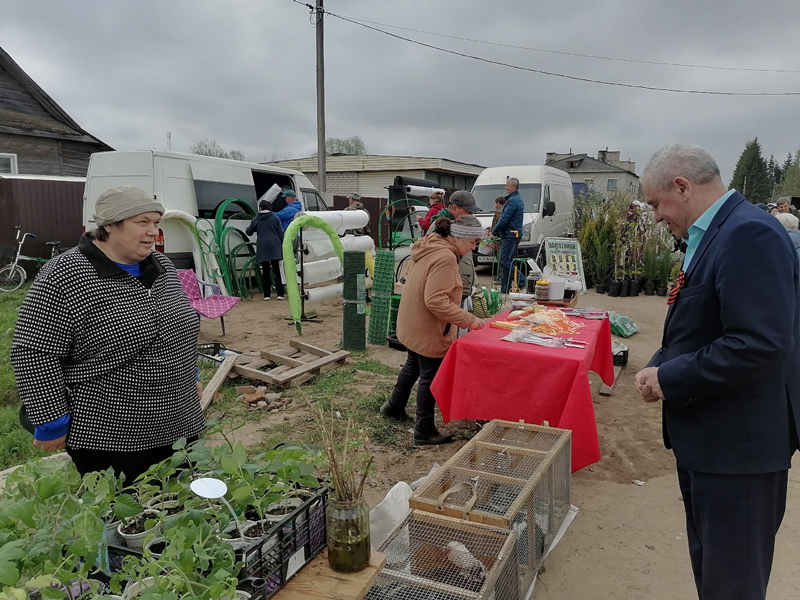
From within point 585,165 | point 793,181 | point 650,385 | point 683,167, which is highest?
point 585,165

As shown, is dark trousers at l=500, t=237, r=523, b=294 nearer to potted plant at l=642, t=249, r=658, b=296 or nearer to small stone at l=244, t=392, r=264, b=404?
potted plant at l=642, t=249, r=658, b=296

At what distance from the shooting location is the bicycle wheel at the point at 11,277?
9.95 metres

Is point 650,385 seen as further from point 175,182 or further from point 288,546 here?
point 175,182

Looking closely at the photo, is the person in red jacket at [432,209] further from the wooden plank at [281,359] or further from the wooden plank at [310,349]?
the wooden plank at [281,359]

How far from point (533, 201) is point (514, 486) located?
1100 cm

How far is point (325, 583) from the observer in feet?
4.65

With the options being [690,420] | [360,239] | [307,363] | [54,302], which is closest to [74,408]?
[54,302]

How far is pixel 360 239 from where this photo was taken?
979cm

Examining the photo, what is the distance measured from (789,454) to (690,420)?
29cm

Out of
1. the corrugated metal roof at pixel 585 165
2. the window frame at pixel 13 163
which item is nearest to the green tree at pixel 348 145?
A: the corrugated metal roof at pixel 585 165

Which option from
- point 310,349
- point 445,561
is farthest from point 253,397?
point 445,561

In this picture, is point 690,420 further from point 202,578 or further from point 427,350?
point 427,350

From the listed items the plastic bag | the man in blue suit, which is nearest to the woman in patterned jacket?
the man in blue suit

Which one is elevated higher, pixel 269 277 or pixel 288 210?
pixel 288 210
